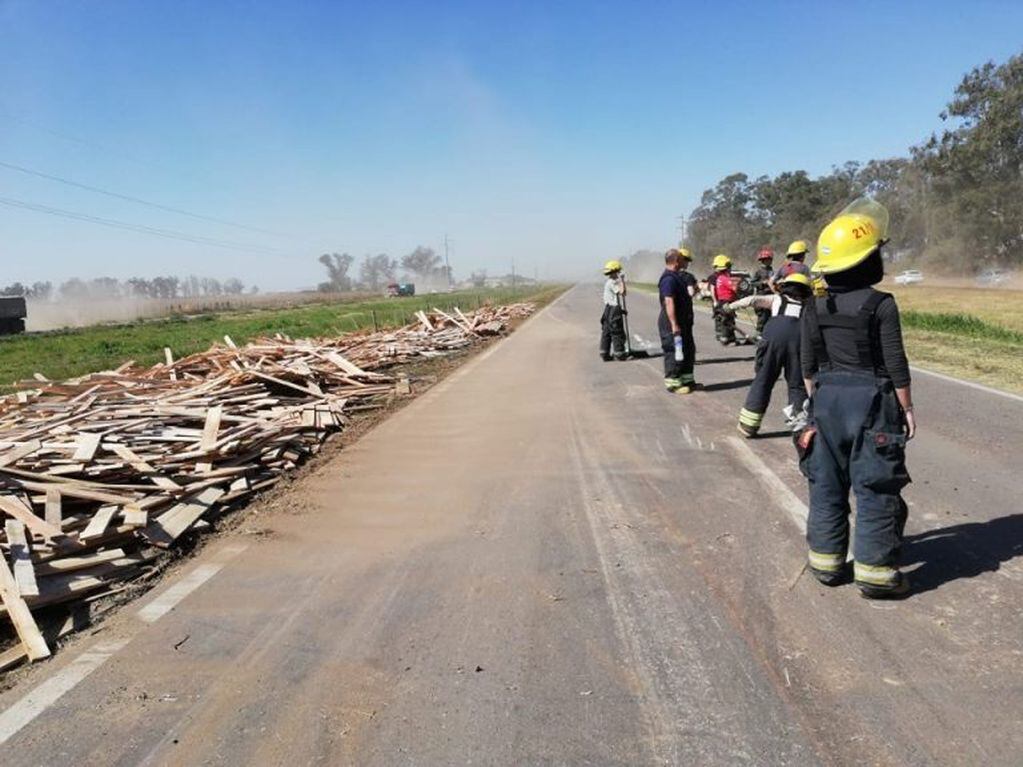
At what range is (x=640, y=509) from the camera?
5230mm

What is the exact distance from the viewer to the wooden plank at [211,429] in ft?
21.5

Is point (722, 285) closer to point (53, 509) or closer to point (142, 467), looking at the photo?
point (142, 467)

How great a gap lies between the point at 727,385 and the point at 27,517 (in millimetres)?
8529

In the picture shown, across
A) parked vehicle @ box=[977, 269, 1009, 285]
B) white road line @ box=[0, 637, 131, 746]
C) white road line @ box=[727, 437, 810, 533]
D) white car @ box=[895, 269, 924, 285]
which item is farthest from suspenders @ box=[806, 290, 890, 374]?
white car @ box=[895, 269, 924, 285]

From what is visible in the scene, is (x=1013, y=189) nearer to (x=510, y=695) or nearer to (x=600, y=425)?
(x=600, y=425)

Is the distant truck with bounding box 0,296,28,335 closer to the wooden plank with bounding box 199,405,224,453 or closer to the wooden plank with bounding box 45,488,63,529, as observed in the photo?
the wooden plank with bounding box 199,405,224,453

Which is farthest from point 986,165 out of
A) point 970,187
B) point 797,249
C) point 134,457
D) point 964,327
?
point 134,457

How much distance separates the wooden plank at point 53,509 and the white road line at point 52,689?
1483 mm

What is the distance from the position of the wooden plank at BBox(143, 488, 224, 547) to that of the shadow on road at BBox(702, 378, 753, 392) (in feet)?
22.3

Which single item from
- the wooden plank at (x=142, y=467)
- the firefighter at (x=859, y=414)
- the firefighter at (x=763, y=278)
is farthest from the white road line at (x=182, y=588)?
the firefighter at (x=763, y=278)

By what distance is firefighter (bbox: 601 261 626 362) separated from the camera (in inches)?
523

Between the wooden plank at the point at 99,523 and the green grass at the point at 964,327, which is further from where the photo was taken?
the green grass at the point at 964,327

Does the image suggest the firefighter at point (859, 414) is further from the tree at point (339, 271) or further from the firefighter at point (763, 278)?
the tree at point (339, 271)

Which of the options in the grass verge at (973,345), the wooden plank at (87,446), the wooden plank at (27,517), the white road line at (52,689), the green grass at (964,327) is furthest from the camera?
the green grass at (964,327)
